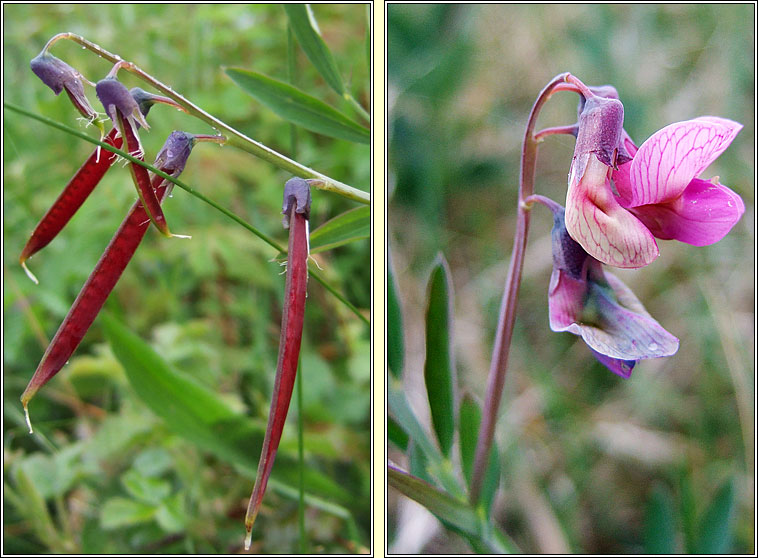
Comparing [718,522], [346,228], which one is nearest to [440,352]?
[346,228]

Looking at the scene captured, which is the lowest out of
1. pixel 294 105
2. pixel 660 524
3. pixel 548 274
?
pixel 660 524

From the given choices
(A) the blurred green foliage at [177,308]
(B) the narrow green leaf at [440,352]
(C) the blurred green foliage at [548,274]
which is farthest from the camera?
(C) the blurred green foliage at [548,274]

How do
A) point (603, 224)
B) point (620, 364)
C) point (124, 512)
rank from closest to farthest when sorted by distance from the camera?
1. point (603, 224)
2. point (620, 364)
3. point (124, 512)

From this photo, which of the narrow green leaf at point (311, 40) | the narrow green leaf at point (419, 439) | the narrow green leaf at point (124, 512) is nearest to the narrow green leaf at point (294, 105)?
the narrow green leaf at point (311, 40)

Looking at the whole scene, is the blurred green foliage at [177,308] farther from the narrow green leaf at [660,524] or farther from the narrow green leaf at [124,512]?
the narrow green leaf at [660,524]

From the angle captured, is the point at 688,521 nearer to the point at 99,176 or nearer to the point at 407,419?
the point at 407,419

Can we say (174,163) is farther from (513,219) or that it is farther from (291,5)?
(513,219)

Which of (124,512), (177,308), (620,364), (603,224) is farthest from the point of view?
(177,308)
